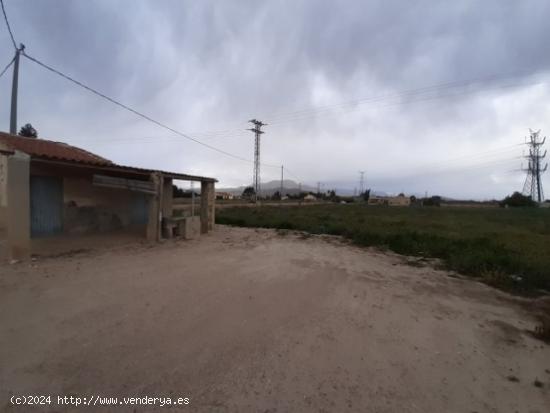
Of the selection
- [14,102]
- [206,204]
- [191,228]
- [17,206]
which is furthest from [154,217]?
[14,102]

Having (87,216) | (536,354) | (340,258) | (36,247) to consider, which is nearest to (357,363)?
(536,354)

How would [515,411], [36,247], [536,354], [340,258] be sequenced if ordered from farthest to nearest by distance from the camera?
[340,258] < [36,247] < [536,354] < [515,411]

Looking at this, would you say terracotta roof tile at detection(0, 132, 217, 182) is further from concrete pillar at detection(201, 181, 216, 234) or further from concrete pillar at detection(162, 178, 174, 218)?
concrete pillar at detection(162, 178, 174, 218)

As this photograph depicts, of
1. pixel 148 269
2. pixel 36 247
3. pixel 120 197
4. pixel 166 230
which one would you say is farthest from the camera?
pixel 120 197

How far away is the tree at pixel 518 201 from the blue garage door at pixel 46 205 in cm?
7298

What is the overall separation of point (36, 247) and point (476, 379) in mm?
10367

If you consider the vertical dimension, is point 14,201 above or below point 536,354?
above

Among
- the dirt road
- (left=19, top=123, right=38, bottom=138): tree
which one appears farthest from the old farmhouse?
(left=19, top=123, right=38, bottom=138): tree

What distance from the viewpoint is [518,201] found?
205ft

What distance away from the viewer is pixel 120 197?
45.8ft

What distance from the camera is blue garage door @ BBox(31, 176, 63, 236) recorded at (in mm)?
10883

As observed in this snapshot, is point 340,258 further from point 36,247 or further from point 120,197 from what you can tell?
point 120,197

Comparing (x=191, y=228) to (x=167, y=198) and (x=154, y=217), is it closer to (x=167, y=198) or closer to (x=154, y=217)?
(x=154, y=217)

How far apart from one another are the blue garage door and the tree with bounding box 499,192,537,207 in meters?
73.0
